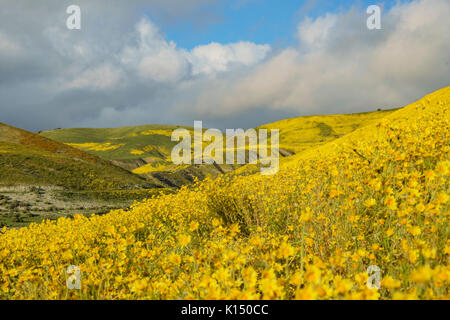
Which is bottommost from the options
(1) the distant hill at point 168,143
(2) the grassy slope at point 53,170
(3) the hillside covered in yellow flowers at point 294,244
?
(3) the hillside covered in yellow flowers at point 294,244

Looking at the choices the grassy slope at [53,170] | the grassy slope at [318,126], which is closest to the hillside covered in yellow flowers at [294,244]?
the grassy slope at [53,170]

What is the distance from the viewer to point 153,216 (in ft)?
20.6

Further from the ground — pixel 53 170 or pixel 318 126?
pixel 318 126

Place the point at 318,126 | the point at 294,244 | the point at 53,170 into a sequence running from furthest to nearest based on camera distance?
the point at 318,126, the point at 53,170, the point at 294,244

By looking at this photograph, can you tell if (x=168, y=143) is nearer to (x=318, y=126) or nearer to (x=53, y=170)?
(x=318, y=126)

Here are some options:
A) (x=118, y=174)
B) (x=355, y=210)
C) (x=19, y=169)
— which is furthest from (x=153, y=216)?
(x=118, y=174)

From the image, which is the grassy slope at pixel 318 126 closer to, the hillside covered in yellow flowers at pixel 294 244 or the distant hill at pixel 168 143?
the distant hill at pixel 168 143

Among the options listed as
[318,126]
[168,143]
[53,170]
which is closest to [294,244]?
[53,170]

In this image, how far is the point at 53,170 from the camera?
24.0m

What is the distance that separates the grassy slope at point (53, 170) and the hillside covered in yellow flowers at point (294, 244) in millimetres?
18245

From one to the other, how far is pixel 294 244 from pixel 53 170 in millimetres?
26178

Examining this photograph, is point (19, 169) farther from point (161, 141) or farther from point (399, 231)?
point (161, 141)

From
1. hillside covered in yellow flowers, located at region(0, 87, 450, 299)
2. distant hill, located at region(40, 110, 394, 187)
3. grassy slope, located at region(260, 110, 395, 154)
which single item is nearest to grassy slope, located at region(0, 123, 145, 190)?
distant hill, located at region(40, 110, 394, 187)

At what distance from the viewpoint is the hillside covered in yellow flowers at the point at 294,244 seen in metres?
1.59
